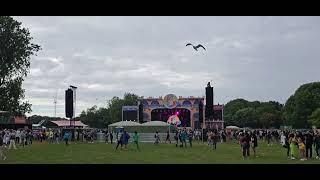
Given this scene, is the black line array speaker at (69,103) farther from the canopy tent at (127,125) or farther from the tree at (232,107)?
the tree at (232,107)

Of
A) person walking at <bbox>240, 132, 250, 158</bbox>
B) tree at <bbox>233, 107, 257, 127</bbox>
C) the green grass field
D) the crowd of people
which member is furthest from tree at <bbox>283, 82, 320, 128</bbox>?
person walking at <bbox>240, 132, 250, 158</bbox>

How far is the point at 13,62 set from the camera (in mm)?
50031

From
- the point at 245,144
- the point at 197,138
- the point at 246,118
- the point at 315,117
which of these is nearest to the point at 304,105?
the point at 315,117

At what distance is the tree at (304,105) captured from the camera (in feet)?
314

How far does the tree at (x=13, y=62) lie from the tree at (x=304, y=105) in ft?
196

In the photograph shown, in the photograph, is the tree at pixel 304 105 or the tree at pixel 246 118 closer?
the tree at pixel 304 105

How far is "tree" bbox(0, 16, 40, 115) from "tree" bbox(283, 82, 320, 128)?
59641 millimetres

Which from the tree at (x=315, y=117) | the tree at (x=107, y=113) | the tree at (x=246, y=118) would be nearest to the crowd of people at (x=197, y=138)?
the tree at (x=315, y=117)

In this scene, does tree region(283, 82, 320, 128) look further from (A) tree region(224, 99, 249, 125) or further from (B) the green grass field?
(B) the green grass field

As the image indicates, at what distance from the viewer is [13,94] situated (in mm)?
49656

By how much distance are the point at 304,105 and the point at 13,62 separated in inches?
2433

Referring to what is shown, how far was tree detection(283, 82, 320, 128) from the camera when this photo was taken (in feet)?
A: 314
